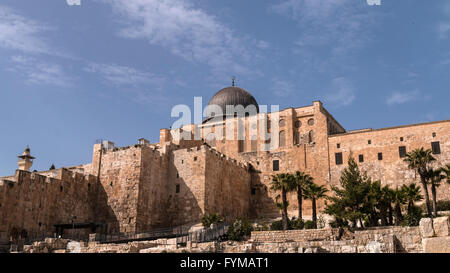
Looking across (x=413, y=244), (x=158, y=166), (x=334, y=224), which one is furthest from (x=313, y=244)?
(x=158, y=166)

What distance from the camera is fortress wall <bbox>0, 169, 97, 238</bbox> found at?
3192 cm

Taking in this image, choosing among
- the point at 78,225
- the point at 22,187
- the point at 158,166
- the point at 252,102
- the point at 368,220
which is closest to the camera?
the point at 368,220

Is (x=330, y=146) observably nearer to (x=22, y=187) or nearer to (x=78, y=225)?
(x=78, y=225)

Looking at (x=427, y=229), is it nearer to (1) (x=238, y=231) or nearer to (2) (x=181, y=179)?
(1) (x=238, y=231)

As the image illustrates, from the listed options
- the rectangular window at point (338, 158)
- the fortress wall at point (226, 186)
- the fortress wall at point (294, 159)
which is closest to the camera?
the fortress wall at point (226, 186)

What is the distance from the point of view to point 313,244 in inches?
901

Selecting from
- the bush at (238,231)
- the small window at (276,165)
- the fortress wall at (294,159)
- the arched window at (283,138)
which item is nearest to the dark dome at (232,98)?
the arched window at (283,138)

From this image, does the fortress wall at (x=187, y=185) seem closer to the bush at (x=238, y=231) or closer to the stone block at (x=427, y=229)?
the bush at (x=238, y=231)

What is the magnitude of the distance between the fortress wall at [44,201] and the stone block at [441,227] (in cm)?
2899

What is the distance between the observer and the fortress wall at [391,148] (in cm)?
3803

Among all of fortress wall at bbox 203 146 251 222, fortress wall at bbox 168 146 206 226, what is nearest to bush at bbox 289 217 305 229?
fortress wall at bbox 203 146 251 222

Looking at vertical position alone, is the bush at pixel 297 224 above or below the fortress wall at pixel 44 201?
below
